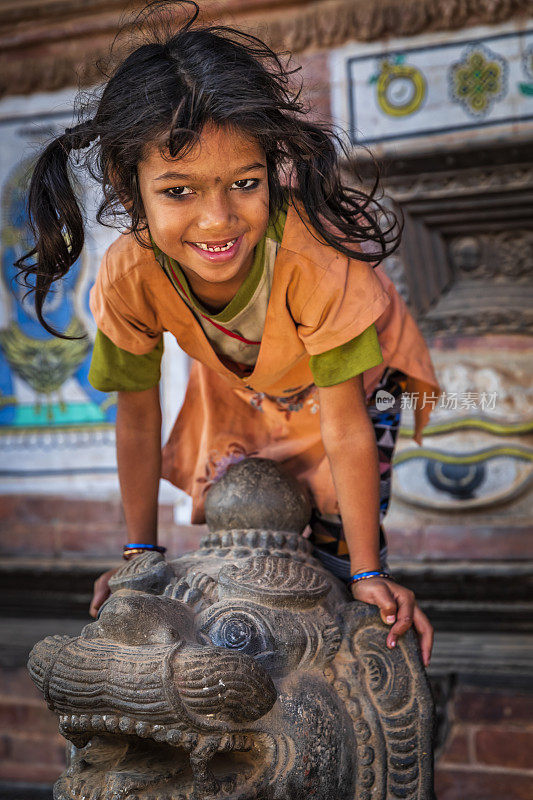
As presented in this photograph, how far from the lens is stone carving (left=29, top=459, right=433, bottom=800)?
95 centimetres

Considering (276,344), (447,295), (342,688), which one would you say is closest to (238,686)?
(342,688)

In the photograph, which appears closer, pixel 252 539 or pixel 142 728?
pixel 142 728


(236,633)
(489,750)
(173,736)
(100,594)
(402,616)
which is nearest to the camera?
(173,736)

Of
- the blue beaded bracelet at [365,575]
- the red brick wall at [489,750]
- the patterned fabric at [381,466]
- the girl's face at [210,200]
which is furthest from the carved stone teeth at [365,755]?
the red brick wall at [489,750]

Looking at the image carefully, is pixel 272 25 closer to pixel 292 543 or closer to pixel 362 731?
pixel 292 543

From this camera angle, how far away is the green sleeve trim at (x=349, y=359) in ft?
4.20

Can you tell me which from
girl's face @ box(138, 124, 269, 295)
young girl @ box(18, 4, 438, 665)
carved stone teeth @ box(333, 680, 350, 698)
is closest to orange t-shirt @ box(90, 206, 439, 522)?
young girl @ box(18, 4, 438, 665)

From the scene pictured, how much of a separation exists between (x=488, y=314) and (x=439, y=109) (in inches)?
24.2

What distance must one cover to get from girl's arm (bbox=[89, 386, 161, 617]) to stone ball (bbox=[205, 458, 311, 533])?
0.64ft

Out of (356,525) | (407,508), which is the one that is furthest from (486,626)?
(356,525)

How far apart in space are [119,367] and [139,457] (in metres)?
0.17

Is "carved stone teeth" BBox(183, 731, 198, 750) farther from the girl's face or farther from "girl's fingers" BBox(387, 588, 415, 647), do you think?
the girl's face

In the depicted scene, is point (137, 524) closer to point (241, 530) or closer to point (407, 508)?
point (241, 530)

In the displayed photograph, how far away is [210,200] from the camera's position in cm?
110
